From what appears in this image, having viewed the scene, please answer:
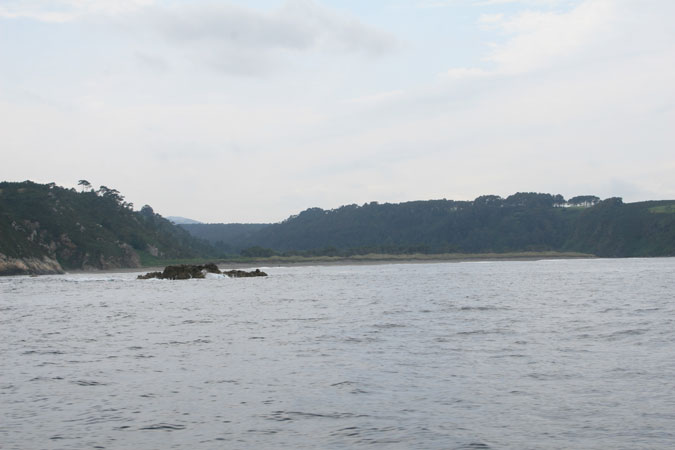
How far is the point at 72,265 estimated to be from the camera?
17700 centimetres

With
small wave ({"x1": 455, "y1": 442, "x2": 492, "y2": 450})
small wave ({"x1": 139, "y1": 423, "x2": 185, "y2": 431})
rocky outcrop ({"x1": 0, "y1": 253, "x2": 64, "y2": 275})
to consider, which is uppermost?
rocky outcrop ({"x1": 0, "y1": 253, "x2": 64, "y2": 275})

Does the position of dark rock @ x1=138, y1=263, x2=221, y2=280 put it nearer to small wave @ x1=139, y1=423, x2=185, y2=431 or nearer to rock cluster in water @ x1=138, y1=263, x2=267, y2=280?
rock cluster in water @ x1=138, y1=263, x2=267, y2=280

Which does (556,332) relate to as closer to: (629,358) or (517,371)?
(629,358)

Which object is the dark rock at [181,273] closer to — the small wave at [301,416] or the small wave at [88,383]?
the small wave at [88,383]

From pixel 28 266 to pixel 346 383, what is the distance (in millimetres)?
135508

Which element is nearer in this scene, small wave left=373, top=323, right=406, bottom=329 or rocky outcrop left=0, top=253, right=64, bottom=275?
small wave left=373, top=323, right=406, bottom=329

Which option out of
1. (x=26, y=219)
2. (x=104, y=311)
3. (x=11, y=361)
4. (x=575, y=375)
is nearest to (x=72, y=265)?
(x=26, y=219)

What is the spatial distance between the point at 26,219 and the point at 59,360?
170354 millimetres

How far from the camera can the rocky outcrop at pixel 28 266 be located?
131387 millimetres

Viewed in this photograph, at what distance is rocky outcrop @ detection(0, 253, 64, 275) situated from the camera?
131 metres

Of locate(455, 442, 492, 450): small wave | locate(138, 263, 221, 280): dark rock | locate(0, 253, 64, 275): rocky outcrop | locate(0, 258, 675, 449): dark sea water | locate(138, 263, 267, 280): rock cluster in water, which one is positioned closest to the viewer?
locate(455, 442, 492, 450): small wave

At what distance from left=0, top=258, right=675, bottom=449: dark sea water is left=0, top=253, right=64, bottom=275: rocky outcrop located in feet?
343

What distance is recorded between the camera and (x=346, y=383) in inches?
749

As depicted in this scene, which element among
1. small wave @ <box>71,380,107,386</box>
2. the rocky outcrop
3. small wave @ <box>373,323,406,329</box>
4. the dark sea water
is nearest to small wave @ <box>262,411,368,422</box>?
the dark sea water
